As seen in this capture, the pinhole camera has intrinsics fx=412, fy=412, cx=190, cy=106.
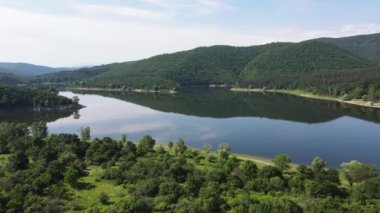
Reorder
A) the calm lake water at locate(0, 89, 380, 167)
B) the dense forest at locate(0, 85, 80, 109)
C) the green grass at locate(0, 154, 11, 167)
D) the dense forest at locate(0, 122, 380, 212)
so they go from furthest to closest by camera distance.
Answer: the dense forest at locate(0, 85, 80, 109) → the calm lake water at locate(0, 89, 380, 167) → the green grass at locate(0, 154, 11, 167) → the dense forest at locate(0, 122, 380, 212)

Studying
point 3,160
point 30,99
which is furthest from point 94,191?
A: point 30,99

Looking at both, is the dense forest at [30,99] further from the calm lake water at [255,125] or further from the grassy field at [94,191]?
the grassy field at [94,191]

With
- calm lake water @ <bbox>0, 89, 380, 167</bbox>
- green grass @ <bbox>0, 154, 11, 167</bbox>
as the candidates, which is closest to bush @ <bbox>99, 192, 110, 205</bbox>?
green grass @ <bbox>0, 154, 11, 167</bbox>

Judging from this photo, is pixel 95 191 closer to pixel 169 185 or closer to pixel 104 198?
pixel 104 198

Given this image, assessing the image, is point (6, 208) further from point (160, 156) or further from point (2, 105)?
point (2, 105)

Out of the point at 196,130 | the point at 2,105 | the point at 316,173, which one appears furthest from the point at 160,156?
the point at 2,105

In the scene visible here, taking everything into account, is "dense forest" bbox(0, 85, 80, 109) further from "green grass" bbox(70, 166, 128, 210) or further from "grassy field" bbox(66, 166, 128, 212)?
"grassy field" bbox(66, 166, 128, 212)
